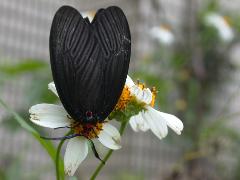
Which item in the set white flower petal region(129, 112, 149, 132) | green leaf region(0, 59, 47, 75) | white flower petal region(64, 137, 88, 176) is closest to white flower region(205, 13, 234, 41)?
green leaf region(0, 59, 47, 75)

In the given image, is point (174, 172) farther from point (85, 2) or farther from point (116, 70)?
point (85, 2)

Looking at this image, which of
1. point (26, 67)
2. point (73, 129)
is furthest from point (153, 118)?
point (26, 67)

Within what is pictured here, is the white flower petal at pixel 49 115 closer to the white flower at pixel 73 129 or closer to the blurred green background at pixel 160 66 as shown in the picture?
the white flower at pixel 73 129

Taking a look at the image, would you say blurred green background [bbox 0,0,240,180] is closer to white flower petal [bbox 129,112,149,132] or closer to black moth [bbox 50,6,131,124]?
white flower petal [bbox 129,112,149,132]

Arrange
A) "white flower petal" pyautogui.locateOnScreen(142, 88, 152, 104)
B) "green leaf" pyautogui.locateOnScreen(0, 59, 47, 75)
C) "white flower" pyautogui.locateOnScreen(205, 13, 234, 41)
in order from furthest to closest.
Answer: "white flower" pyautogui.locateOnScreen(205, 13, 234, 41), "green leaf" pyautogui.locateOnScreen(0, 59, 47, 75), "white flower petal" pyautogui.locateOnScreen(142, 88, 152, 104)

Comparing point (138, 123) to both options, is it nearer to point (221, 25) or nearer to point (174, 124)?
point (174, 124)

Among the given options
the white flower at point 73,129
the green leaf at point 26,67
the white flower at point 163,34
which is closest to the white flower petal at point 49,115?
the white flower at point 73,129
